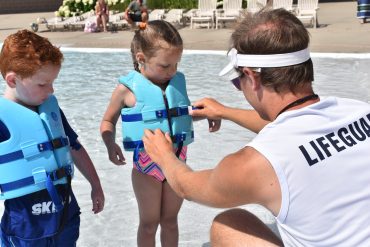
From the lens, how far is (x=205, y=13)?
17.1 meters

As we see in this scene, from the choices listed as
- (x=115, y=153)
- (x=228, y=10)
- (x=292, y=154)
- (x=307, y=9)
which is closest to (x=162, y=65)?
(x=115, y=153)

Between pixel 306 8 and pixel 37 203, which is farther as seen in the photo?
pixel 306 8

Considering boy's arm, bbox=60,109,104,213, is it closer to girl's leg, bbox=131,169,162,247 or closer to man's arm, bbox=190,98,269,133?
girl's leg, bbox=131,169,162,247

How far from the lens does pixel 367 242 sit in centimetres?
193

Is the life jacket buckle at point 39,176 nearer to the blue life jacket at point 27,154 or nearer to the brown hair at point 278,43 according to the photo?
the blue life jacket at point 27,154

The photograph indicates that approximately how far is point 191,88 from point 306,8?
830 centimetres

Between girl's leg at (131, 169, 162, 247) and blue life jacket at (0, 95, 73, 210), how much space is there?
0.60m

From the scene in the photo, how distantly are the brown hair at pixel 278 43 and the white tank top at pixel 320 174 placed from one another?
13 cm

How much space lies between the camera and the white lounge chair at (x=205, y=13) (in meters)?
17.0

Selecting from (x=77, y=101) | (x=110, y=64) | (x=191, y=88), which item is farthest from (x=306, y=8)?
(x=77, y=101)

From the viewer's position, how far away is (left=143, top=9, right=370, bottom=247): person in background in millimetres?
1828

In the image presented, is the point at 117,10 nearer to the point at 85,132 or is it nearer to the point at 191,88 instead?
the point at 191,88

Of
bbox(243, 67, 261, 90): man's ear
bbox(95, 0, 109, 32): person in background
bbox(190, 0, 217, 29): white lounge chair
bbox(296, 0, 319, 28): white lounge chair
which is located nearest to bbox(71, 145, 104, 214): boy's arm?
bbox(243, 67, 261, 90): man's ear

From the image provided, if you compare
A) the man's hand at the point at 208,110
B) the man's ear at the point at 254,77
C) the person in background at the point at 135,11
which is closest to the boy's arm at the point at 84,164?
the man's hand at the point at 208,110
